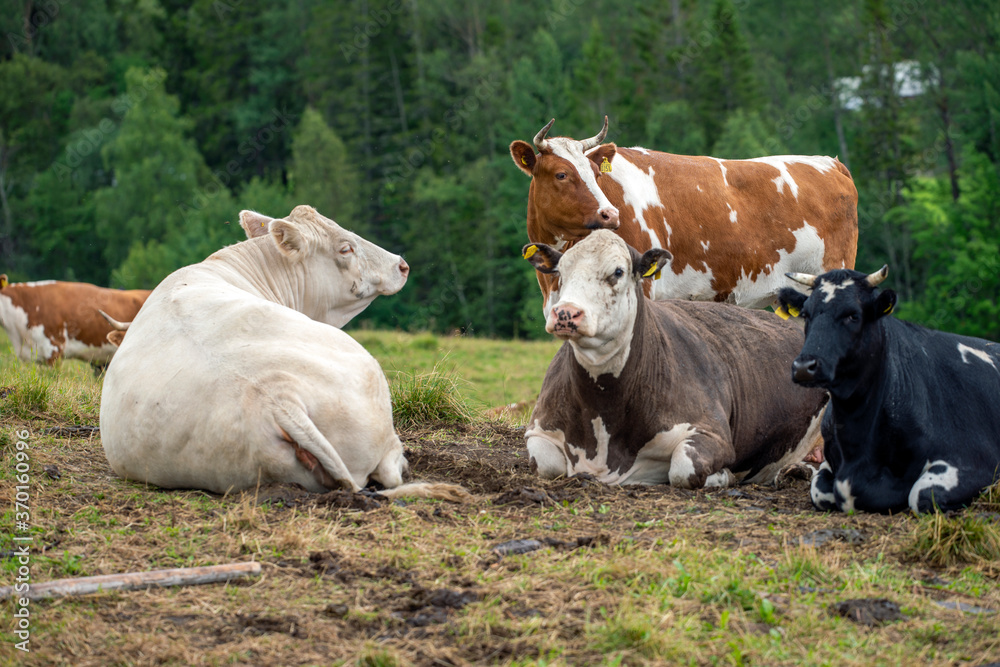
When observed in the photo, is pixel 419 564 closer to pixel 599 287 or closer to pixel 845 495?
pixel 599 287

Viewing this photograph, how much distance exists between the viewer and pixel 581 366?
6305 mm

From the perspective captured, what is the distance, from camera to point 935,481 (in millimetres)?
5453

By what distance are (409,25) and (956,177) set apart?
30624 mm

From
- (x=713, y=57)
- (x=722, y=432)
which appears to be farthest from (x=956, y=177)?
(x=722, y=432)

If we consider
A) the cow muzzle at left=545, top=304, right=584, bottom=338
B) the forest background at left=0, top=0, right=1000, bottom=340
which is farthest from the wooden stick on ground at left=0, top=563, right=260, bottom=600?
the forest background at left=0, top=0, right=1000, bottom=340

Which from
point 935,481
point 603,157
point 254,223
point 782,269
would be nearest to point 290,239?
point 254,223

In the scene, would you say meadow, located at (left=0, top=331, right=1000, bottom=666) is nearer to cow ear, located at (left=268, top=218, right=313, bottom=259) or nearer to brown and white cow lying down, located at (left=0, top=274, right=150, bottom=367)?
cow ear, located at (left=268, top=218, right=313, bottom=259)

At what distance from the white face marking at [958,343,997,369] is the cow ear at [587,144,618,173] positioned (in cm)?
351

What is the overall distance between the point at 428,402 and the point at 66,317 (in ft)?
29.6

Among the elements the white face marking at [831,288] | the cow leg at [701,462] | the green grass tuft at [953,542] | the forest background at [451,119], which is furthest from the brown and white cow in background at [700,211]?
the forest background at [451,119]

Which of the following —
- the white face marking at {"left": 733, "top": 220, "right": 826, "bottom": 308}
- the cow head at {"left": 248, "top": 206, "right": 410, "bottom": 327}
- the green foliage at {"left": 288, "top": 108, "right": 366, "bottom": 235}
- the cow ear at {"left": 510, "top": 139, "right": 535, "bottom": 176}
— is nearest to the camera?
the cow head at {"left": 248, "top": 206, "right": 410, "bottom": 327}

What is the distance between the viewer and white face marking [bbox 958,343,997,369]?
6.15 metres

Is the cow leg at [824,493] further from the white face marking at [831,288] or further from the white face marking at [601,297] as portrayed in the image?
the white face marking at [601,297]

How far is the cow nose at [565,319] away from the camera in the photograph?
5652 millimetres
